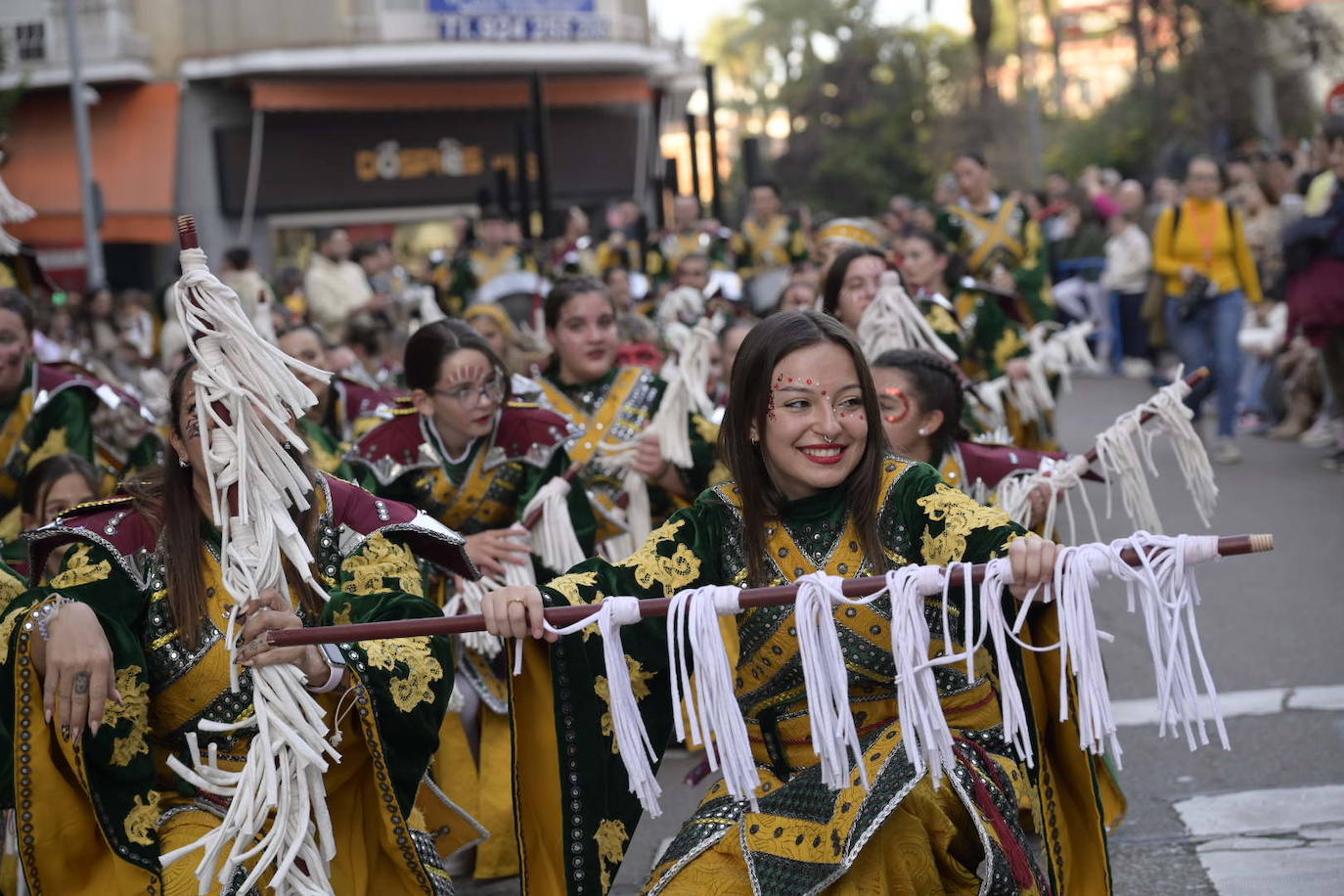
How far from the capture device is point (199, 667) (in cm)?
369

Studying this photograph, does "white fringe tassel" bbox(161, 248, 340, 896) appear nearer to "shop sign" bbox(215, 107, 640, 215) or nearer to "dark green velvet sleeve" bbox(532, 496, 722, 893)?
"dark green velvet sleeve" bbox(532, 496, 722, 893)

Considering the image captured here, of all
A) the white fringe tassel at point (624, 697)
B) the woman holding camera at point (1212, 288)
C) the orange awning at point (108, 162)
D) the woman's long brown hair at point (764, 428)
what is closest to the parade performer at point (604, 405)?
the woman's long brown hair at point (764, 428)

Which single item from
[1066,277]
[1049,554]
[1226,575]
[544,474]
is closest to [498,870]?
[544,474]

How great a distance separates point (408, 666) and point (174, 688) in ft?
1.62

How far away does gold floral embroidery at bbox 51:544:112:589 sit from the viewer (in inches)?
144

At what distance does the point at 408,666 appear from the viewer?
12.1 feet

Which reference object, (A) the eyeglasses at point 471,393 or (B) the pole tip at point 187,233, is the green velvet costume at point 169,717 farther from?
(A) the eyeglasses at point 471,393

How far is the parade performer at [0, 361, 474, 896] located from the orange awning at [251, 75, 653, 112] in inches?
933

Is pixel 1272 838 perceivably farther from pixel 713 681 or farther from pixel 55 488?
pixel 55 488

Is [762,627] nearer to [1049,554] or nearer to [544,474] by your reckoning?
[1049,554]

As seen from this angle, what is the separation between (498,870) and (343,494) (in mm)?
1901

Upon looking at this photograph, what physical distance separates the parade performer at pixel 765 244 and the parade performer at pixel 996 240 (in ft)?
14.9

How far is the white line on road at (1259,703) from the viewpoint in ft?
20.5

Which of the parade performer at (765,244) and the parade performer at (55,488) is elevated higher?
the parade performer at (765,244)
